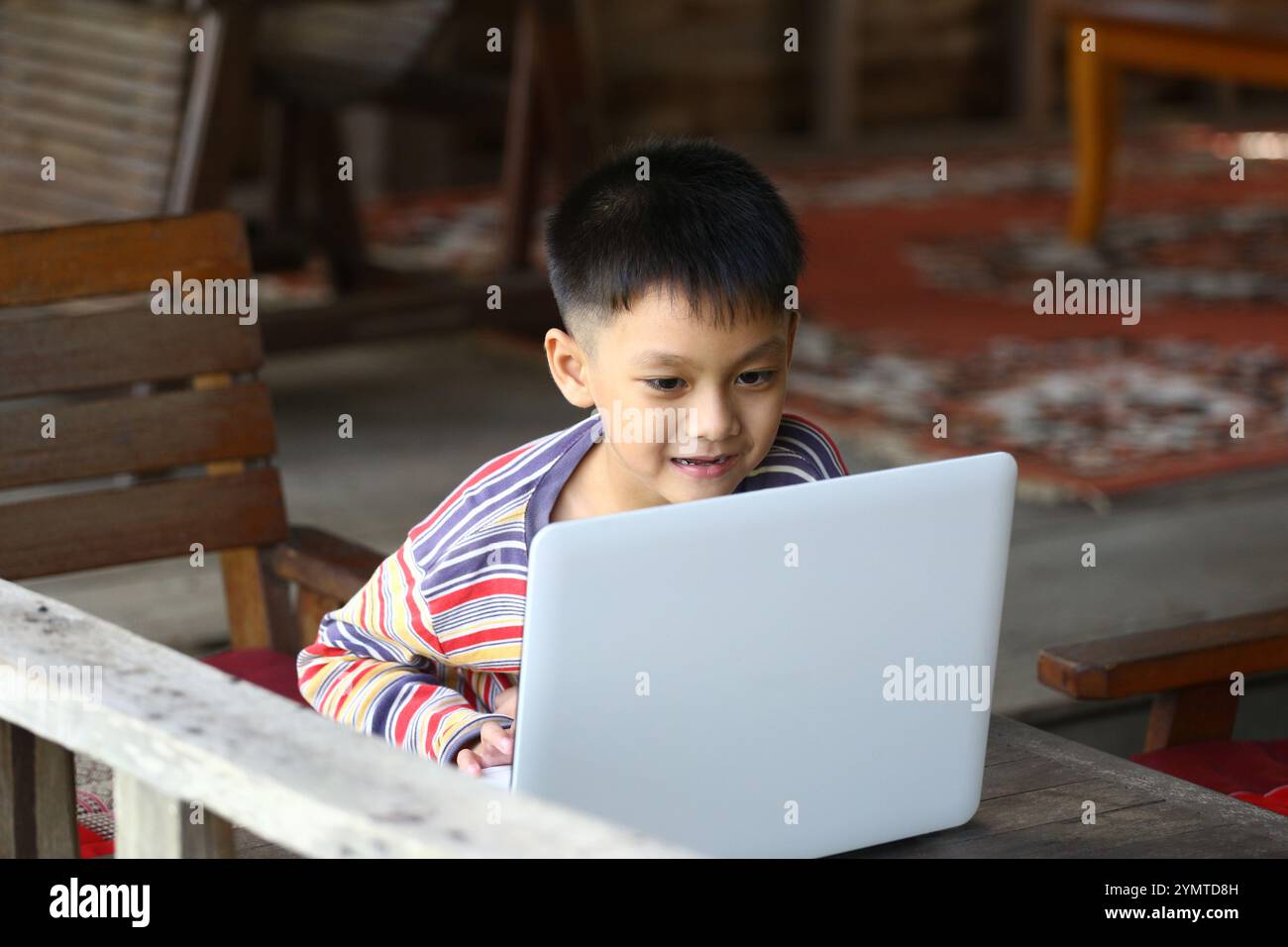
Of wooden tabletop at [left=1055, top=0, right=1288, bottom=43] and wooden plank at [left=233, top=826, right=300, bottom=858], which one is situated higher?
wooden tabletop at [left=1055, top=0, right=1288, bottom=43]

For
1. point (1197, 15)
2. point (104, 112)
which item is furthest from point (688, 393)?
point (1197, 15)

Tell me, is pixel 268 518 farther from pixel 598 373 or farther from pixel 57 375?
pixel 598 373

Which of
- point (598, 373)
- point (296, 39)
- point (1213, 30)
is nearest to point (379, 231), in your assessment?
point (296, 39)

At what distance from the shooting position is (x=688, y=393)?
1283 mm

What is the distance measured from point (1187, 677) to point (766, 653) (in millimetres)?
713

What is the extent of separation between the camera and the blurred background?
304 centimetres

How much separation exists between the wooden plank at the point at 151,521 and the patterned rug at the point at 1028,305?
1730mm

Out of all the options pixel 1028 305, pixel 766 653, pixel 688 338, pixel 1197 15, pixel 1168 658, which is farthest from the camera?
pixel 1197 15

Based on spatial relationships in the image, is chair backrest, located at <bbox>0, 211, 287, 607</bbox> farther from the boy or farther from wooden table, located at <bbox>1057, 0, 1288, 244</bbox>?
wooden table, located at <bbox>1057, 0, 1288, 244</bbox>

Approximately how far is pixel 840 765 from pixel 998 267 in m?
4.42

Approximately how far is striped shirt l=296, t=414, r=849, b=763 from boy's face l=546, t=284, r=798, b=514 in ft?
0.23

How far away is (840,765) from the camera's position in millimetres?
1069

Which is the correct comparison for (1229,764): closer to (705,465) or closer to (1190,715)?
(1190,715)

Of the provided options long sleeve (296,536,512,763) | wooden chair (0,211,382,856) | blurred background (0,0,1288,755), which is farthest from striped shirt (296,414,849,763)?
blurred background (0,0,1288,755)
